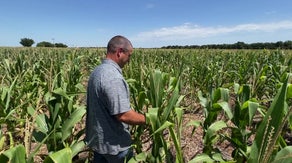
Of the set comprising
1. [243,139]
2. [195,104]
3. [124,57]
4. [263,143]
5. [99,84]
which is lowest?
[195,104]

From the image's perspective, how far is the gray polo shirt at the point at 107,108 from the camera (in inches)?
91.4

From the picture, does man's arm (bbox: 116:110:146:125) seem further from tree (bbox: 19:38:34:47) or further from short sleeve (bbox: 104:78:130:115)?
tree (bbox: 19:38:34:47)

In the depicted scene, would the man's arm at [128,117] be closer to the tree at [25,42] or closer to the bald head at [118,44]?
the bald head at [118,44]

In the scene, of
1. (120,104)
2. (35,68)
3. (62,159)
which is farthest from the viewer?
(35,68)

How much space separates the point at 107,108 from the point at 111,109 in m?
0.08

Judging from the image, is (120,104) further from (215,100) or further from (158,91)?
(215,100)

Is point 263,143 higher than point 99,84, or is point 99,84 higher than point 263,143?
point 99,84

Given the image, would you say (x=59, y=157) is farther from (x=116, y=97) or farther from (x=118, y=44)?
(x=118, y=44)

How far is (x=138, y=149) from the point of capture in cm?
321

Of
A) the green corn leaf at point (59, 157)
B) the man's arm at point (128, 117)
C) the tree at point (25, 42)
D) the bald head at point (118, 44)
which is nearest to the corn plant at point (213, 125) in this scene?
the man's arm at point (128, 117)

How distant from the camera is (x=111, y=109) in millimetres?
2328

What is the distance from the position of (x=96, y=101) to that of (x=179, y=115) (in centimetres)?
65

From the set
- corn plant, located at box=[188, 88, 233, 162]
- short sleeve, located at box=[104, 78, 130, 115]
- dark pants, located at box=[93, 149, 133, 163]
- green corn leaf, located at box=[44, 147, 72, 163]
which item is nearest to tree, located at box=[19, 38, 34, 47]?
corn plant, located at box=[188, 88, 233, 162]

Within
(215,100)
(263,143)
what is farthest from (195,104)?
(263,143)
